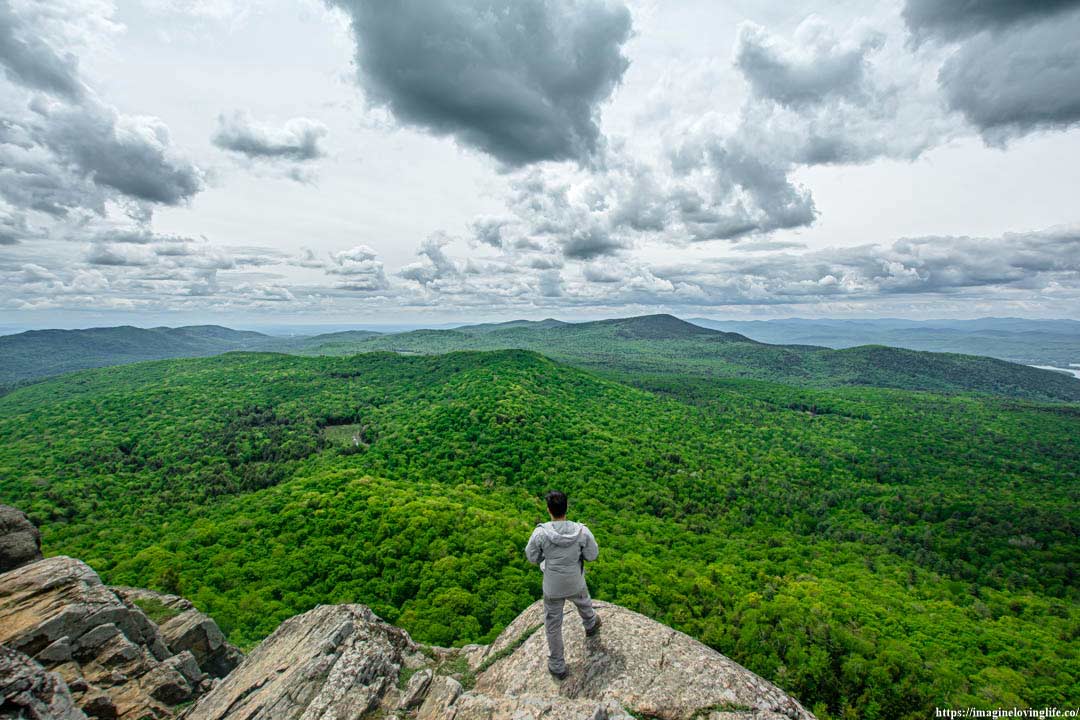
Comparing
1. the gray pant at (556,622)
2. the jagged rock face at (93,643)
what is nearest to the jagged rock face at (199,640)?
the jagged rock face at (93,643)

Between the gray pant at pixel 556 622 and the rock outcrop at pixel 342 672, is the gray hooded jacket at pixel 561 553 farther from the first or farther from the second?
the rock outcrop at pixel 342 672

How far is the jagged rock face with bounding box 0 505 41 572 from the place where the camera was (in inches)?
892

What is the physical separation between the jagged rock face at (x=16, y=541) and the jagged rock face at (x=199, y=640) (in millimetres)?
5010

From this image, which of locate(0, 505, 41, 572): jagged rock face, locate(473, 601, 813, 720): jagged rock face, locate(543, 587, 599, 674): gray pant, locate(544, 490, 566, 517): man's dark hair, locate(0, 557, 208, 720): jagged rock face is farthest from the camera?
locate(0, 505, 41, 572): jagged rock face

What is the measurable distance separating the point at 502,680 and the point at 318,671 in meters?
6.65

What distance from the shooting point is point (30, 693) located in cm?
1186

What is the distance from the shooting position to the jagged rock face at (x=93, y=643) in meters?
16.5

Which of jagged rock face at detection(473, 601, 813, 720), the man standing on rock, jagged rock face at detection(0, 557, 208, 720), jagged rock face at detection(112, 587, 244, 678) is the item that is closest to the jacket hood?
the man standing on rock

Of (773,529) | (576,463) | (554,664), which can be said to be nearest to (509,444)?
(576,463)

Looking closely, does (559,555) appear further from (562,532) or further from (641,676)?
(641,676)

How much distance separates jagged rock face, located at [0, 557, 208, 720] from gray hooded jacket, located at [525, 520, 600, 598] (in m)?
17.2

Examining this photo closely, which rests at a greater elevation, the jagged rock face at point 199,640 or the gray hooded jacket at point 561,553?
the gray hooded jacket at point 561,553

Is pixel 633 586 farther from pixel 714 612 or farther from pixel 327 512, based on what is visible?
pixel 327 512

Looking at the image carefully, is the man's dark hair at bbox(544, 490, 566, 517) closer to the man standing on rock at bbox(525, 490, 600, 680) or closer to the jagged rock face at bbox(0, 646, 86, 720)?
the man standing on rock at bbox(525, 490, 600, 680)
